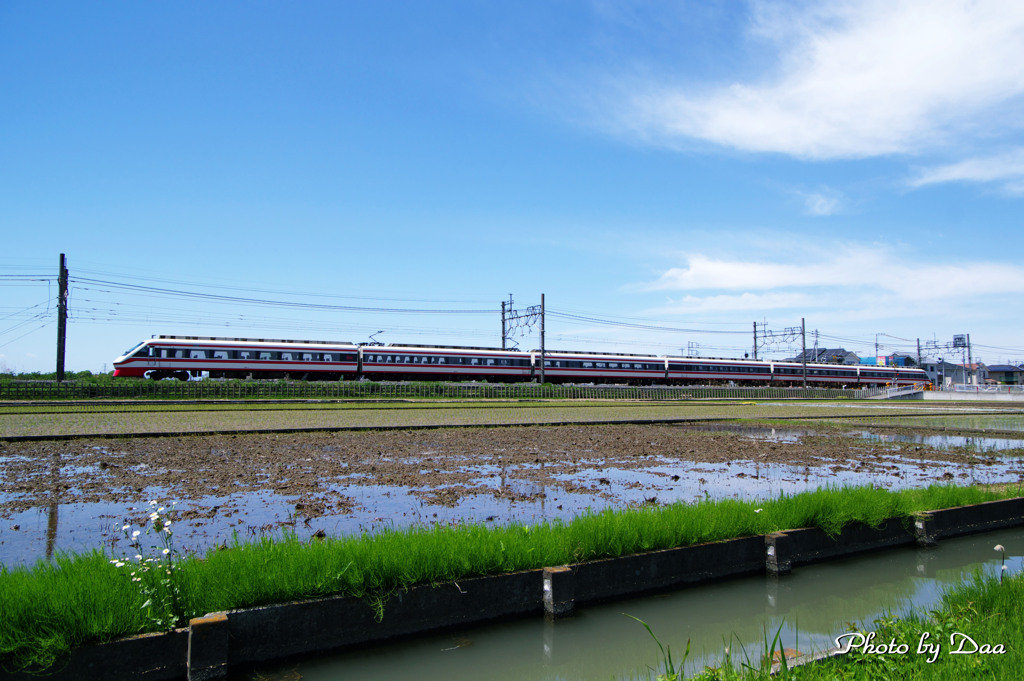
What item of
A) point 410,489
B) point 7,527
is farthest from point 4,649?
point 410,489

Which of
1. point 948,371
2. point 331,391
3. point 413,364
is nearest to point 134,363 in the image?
point 331,391

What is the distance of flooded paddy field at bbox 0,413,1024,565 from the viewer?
24.7 feet

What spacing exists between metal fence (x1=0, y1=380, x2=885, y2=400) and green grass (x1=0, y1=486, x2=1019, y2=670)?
105 feet

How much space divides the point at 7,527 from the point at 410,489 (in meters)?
4.84

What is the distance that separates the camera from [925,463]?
13570 mm

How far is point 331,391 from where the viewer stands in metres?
39.1

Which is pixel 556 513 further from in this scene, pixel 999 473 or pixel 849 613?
pixel 999 473

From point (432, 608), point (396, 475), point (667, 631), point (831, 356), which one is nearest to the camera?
point (432, 608)

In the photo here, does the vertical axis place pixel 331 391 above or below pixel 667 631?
above

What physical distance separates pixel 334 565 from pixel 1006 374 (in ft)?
483

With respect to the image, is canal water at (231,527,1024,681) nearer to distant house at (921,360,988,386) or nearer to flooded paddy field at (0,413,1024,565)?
flooded paddy field at (0,413,1024,565)

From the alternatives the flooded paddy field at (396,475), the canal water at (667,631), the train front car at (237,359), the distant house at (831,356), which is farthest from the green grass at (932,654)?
the distant house at (831,356)

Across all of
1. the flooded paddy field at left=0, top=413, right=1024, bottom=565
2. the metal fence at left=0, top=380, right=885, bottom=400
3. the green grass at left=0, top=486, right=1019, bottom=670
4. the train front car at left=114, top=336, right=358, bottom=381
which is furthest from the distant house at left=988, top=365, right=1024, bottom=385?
the green grass at left=0, top=486, right=1019, bottom=670

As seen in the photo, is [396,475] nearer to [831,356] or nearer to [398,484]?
[398,484]
